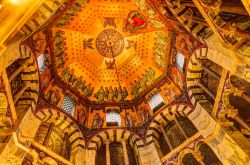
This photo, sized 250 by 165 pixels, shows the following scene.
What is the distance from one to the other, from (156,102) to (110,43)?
4480mm

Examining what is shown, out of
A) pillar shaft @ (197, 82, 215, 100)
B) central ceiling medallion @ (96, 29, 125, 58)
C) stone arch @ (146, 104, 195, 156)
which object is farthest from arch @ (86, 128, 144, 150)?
central ceiling medallion @ (96, 29, 125, 58)

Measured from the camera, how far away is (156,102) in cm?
1420

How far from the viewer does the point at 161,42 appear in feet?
46.6

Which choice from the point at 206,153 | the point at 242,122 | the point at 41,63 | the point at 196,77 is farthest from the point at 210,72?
the point at 41,63

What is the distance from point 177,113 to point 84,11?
718 centimetres

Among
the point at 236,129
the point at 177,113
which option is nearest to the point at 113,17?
the point at 177,113

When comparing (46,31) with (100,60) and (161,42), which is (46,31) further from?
(161,42)

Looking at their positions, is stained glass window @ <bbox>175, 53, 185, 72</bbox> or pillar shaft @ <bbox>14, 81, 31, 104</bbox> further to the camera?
stained glass window @ <bbox>175, 53, 185, 72</bbox>

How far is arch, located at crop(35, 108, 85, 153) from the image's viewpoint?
12.2 meters

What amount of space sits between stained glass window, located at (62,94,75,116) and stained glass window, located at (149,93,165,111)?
4.20 m

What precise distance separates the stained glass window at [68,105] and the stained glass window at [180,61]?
5.83 metres

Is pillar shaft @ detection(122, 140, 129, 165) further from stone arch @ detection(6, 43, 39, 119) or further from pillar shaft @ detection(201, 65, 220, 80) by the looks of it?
pillar shaft @ detection(201, 65, 220, 80)

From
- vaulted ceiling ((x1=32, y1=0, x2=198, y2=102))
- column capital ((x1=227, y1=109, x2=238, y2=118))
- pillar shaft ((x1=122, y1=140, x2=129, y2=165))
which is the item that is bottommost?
column capital ((x1=227, y1=109, x2=238, y2=118))

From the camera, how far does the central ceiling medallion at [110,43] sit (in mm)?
15422
